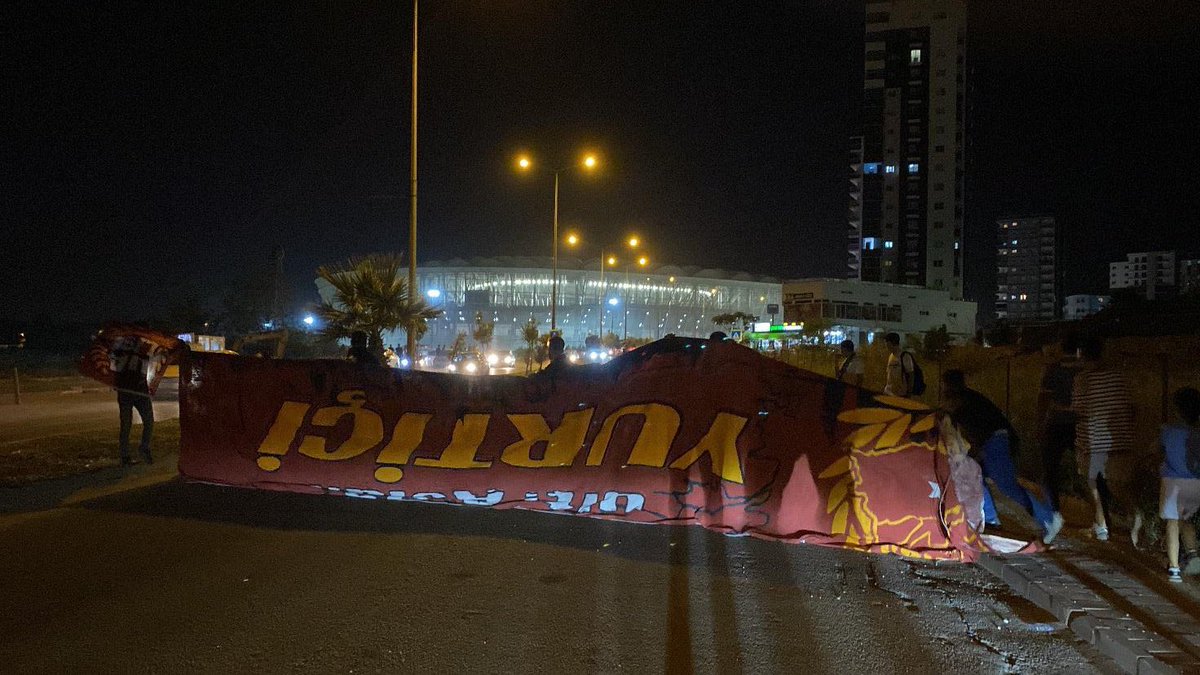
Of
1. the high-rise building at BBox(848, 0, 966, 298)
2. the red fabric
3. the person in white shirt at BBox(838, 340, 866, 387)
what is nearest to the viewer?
A: the red fabric

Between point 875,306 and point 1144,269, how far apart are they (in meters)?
93.1

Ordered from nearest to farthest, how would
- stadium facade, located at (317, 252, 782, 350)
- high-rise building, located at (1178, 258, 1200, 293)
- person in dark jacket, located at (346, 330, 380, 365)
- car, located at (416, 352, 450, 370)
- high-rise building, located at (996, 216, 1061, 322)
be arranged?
person in dark jacket, located at (346, 330, 380, 365) → car, located at (416, 352, 450, 370) → high-rise building, located at (1178, 258, 1200, 293) → stadium facade, located at (317, 252, 782, 350) → high-rise building, located at (996, 216, 1061, 322)

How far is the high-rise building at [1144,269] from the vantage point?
160m

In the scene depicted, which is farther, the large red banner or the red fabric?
the red fabric

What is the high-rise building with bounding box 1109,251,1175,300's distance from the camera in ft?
527

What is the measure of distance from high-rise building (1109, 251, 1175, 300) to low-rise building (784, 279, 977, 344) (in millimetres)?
67482

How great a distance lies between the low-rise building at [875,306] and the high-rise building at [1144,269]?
67482 mm

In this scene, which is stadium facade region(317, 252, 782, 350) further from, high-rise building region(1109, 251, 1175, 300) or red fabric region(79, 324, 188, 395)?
high-rise building region(1109, 251, 1175, 300)

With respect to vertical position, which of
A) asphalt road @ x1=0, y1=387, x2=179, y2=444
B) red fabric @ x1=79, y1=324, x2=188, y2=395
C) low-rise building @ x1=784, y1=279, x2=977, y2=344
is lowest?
asphalt road @ x1=0, y1=387, x2=179, y2=444

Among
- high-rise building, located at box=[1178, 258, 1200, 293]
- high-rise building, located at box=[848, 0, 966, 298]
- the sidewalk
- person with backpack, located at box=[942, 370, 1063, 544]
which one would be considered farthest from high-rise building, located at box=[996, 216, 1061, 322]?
the sidewalk

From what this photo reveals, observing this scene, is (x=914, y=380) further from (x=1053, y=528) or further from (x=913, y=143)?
(x=913, y=143)

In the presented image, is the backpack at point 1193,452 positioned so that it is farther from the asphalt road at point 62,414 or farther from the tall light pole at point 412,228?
the asphalt road at point 62,414

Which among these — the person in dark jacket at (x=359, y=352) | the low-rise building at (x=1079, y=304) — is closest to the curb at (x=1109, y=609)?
the person in dark jacket at (x=359, y=352)

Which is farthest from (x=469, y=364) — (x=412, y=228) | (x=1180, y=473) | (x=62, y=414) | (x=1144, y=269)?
(x=1144, y=269)
